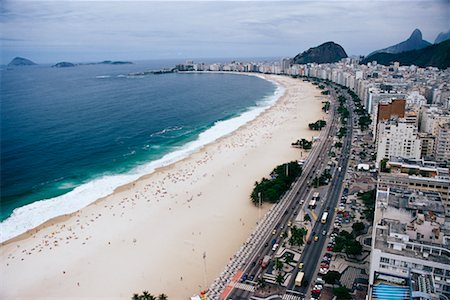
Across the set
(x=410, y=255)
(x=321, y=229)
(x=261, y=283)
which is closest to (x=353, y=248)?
(x=321, y=229)

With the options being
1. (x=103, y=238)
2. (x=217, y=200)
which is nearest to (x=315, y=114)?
(x=217, y=200)

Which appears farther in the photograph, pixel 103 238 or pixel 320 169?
pixel 320 169

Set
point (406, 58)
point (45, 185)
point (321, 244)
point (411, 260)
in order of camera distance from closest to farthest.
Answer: point (411, 260)
point (321, 244)
point (45, 185)
point (406, 58)

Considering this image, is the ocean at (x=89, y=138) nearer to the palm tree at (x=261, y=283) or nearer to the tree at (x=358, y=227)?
the palm tree at (x=261, y=283)

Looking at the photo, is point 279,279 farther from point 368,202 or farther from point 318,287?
point 368,202

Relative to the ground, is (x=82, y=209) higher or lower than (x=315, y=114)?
lower

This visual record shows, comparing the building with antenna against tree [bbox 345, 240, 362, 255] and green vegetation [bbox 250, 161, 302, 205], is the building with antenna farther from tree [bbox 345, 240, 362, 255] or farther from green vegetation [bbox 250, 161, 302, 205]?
green vegetation [bbox 250, 161, 302, 205]

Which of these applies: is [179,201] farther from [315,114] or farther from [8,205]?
[315,114]

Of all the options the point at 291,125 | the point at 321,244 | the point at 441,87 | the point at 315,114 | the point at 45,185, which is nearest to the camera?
the point at 321,244
